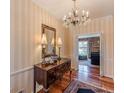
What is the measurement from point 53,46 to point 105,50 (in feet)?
7.88

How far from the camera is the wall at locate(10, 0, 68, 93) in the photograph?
2240mm

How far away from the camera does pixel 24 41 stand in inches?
102

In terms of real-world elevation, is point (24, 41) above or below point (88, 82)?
above

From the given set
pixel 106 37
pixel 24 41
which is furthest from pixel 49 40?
pixel 106 37

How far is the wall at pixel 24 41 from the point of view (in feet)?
7.35

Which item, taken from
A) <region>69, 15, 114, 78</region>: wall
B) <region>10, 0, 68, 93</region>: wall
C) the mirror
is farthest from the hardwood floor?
the mirror

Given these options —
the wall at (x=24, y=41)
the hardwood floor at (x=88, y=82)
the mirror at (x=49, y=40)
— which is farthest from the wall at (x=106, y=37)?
the wall at (x=24, y=41)

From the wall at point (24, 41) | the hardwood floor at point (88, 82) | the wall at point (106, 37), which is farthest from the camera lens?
the wall at point (106, 37)

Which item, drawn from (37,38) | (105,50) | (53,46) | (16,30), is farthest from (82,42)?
(16,30)

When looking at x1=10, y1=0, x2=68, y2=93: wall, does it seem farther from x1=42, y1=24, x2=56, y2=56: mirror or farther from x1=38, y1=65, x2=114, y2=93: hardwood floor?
x1=38, y1=65, x2=114, y2=93: hardwood floor

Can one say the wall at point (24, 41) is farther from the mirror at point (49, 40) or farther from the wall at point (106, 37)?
the wall at point (106, 37)

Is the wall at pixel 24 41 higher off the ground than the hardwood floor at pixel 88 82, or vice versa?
the wall at pixel 24 41

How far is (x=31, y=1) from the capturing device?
9.53 ft

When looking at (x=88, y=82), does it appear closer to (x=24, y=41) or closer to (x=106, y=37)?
(x=106, y=37)
